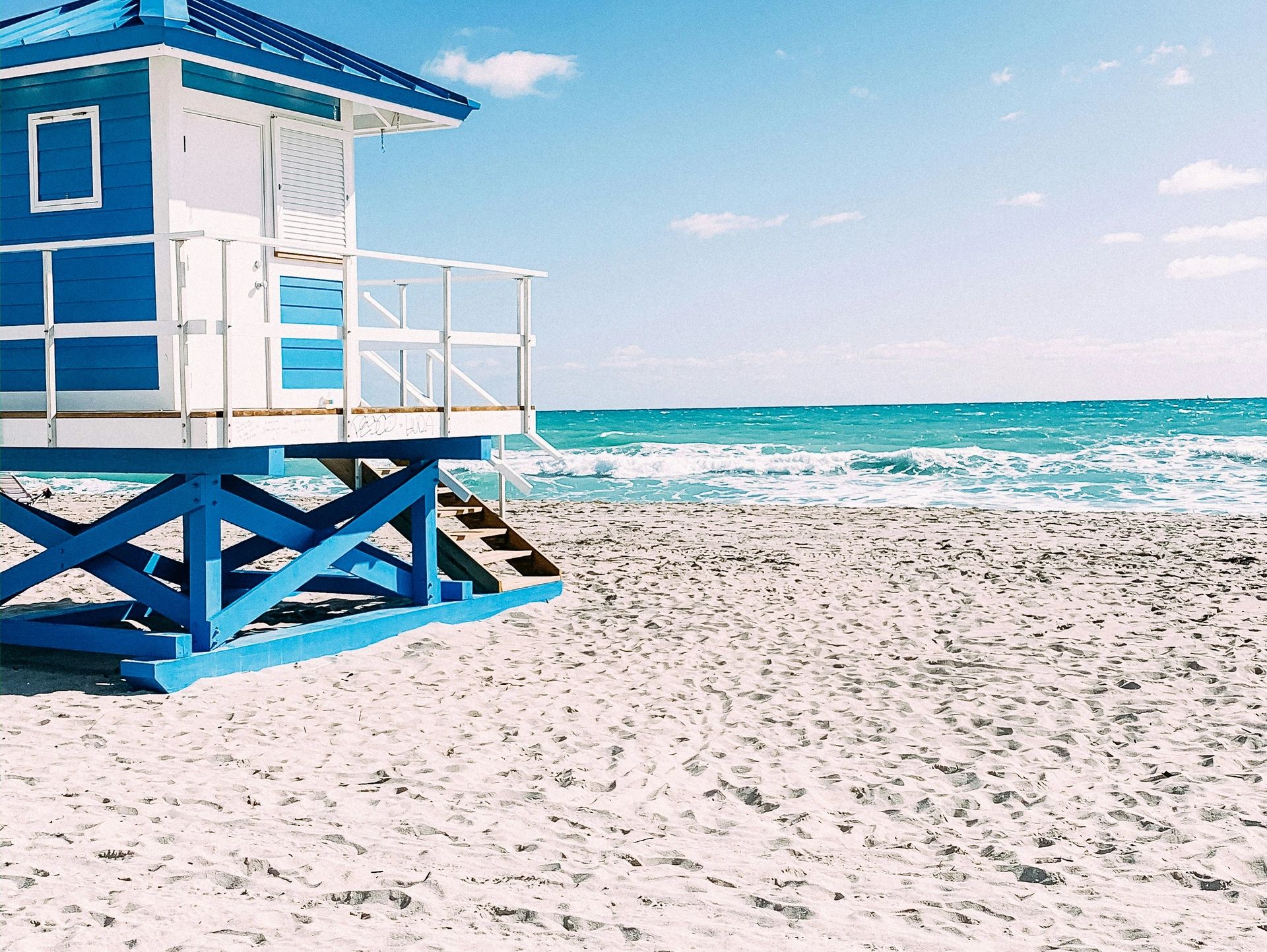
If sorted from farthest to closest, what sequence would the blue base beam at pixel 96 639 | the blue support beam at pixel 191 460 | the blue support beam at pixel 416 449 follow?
the blue support beam at pixel 416 449
the blue base beam at pixel 96 639
the blue support beam at pixel 191 460

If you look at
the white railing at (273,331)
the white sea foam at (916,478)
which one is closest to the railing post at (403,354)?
the white railing at (273,331)

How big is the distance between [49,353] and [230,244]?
4.36 feet

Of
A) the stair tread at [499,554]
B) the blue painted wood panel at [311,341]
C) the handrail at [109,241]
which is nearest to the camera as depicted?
the handrail at [109,241]

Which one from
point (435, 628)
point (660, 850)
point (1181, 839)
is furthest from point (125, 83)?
point (1181, 839)

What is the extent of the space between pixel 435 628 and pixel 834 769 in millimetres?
4223

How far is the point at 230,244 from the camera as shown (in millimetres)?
8039

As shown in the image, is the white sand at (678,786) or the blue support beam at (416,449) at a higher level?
the blue support beam at (416,449)

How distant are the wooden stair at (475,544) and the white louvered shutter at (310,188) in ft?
6.77

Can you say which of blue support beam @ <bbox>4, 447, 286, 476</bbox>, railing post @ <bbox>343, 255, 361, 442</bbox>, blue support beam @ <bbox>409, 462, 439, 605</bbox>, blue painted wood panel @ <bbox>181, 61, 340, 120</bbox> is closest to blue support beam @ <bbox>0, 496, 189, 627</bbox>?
blue support beam @ <bbox>4, 447, 286, 476</bbox>

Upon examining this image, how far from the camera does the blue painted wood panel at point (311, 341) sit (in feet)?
29.0

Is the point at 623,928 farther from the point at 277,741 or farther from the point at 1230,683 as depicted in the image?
the point at 1230,683

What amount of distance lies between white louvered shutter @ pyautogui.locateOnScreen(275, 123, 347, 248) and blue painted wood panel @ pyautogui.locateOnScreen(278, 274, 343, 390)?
1.11ft

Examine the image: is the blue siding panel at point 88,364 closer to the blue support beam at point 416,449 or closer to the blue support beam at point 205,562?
the blue support beam at point 205,562

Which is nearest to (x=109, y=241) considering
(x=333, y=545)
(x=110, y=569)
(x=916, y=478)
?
(x=110, y=569)
